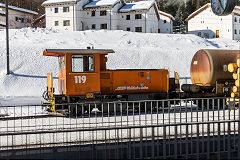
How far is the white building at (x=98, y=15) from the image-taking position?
44.8 metres

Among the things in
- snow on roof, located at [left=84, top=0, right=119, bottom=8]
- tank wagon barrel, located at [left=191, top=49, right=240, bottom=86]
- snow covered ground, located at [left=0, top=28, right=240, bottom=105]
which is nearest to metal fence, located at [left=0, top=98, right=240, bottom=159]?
tank wagon barrel, located at [left=191, top=49, right=240, bottom=86]

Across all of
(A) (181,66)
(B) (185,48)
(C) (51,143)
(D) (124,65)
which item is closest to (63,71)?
(C) (51,143)

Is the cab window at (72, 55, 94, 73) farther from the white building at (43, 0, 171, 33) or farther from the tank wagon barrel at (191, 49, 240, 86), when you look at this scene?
the white building at (43, 0, 171, 33)

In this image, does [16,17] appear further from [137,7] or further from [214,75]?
[214,75]

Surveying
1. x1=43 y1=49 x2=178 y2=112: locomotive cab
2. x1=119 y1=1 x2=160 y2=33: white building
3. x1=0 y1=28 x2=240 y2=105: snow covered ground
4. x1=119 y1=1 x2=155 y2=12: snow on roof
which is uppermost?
x1=119 y1=1 x2=155 y2=12: snow on roof

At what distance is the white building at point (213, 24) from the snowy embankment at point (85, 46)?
12.9m

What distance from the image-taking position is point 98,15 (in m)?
46.0

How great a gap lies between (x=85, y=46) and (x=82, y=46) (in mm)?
325

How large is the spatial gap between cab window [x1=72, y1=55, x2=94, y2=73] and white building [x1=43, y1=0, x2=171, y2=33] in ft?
98.0

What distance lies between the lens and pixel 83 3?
46.4 m

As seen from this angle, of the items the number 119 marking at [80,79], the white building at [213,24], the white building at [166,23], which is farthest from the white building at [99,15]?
the number 119 marking at [80,79]

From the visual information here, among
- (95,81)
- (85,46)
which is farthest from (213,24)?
(95,81)

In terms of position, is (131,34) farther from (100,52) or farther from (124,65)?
(100,52)

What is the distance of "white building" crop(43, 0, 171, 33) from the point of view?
147 feet
